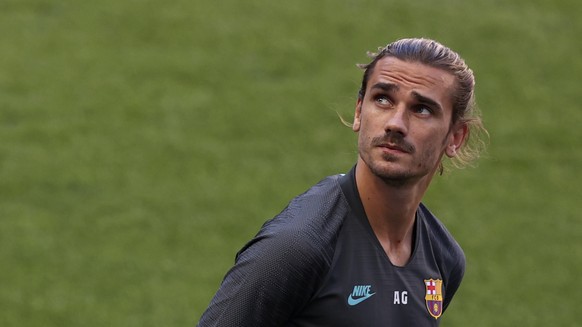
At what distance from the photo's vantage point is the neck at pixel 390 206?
11.8 feet

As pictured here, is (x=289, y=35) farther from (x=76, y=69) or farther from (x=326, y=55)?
(x=76, y=69)

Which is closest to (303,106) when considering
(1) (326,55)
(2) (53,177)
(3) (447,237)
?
(1) (326,55)

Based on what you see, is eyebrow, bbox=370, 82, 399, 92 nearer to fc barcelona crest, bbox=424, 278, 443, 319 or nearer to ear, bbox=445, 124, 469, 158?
ear, bbox=445, 124, 469, 158

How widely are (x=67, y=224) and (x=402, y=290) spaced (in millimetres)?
6424

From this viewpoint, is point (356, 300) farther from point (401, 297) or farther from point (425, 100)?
point (425, 100)

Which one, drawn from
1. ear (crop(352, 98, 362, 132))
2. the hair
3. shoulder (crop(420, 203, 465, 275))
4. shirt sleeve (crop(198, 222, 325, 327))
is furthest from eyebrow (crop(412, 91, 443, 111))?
shirt sleeve (crop(198, 222, 325, 327))

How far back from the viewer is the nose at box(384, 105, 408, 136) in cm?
350

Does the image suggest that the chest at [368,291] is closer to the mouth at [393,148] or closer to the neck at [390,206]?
the neck at [390,206]

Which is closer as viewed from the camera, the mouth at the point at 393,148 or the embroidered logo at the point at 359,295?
the embroidered logo at the point at 359,295

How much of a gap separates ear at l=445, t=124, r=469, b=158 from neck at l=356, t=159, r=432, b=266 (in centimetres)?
14

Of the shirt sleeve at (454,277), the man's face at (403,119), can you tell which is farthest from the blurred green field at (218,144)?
the man's face at (403,119)

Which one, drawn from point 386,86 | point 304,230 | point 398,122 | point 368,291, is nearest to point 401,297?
point 368,291

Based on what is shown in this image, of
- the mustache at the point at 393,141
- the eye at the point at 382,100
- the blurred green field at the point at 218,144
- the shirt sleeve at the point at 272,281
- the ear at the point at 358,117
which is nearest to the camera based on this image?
the shirt sleeve at the point at 272,281

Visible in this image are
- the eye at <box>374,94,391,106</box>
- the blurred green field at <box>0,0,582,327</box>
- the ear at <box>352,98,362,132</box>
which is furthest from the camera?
the blurred green field at <box>0,0,582,327</box>
